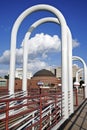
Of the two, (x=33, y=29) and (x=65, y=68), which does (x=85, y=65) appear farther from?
(x=65, y=68)

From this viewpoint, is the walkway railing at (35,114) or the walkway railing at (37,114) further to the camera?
the walkway railing at (37,114)

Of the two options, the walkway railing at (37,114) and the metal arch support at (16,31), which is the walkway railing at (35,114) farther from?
the metal arch support at (16,31)

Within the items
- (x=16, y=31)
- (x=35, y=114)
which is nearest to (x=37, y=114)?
(x=35, y=114)

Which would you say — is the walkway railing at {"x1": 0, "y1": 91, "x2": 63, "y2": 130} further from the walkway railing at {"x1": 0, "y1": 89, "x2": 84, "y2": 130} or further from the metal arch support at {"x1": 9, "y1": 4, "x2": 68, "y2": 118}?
the metal arch support at {"x1": 9, "y1": 4, "x2": 68, "y2": 118}

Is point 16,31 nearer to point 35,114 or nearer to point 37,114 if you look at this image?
point 35,114

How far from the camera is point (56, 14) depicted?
12.5m

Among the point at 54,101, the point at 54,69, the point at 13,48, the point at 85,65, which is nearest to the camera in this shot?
the point at 54,101

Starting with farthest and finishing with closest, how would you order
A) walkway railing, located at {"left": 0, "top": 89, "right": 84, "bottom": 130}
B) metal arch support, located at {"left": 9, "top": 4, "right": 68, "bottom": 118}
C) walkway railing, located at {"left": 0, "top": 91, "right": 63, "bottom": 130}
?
metal arch support, located at {"left": 9, "top": 4, "right": 68, "bottom": 118} < walkway railing, located at {"left": 0, "top": 89, "right": 84, "bottom": 130} < walkway railing, located at {"left": 0, "top": 91, "right": 63, "bottom": 130}

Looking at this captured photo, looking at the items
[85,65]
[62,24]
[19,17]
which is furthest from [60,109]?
[85,65]

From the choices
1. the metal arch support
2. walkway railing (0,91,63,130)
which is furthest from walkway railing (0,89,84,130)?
the metal arch support

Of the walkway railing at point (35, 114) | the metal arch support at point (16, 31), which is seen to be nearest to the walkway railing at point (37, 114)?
the walkway railing at point (35, 114)

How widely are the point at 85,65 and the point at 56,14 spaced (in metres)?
19.3

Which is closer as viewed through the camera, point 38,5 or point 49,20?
point 38,5

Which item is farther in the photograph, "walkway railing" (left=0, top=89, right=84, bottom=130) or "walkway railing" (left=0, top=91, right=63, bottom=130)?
"walkway railing" (left=0, top=89, right=84, bottom=130)
